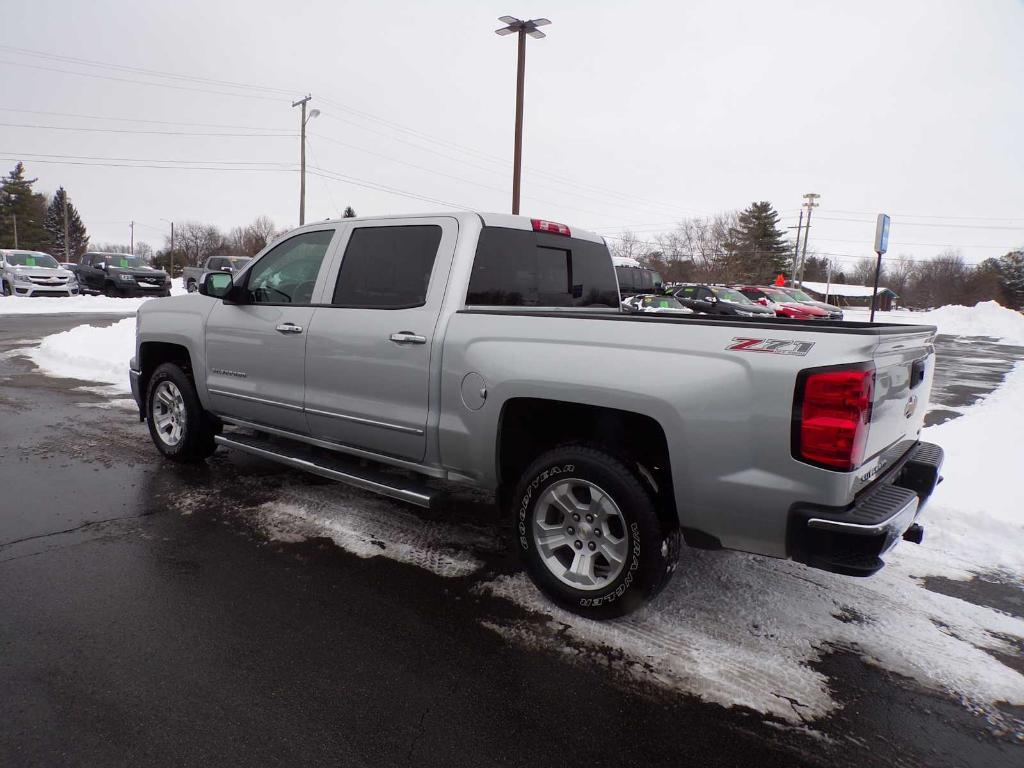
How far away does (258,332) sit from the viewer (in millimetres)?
4609

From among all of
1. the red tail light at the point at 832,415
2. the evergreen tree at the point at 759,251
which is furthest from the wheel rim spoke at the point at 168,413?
the evergreen tree at the point at 759,251

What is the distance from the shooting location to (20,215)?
80438 mm

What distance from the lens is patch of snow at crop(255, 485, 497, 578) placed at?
384 cm

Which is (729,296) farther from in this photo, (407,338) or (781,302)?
(407,338)

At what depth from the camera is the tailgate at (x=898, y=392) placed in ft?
8.62

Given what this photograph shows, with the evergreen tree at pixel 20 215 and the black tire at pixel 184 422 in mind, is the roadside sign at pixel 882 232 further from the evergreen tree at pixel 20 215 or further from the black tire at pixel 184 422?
the evergreen tree at pixel 20 215

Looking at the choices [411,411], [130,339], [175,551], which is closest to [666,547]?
[411,411]

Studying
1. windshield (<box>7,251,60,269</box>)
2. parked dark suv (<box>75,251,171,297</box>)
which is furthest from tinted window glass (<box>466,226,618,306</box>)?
windshield (<box>7,251,60,269</box>)

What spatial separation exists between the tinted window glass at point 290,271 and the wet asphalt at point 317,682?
65.4 inches

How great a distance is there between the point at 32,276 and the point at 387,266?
26803mm

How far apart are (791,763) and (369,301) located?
321 cm

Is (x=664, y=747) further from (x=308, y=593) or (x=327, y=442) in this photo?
(x=327, y=442)

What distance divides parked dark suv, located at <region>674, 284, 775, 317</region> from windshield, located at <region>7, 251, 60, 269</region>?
25253 millimetres

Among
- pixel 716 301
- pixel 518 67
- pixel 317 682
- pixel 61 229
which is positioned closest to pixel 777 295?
pixel 716 301
